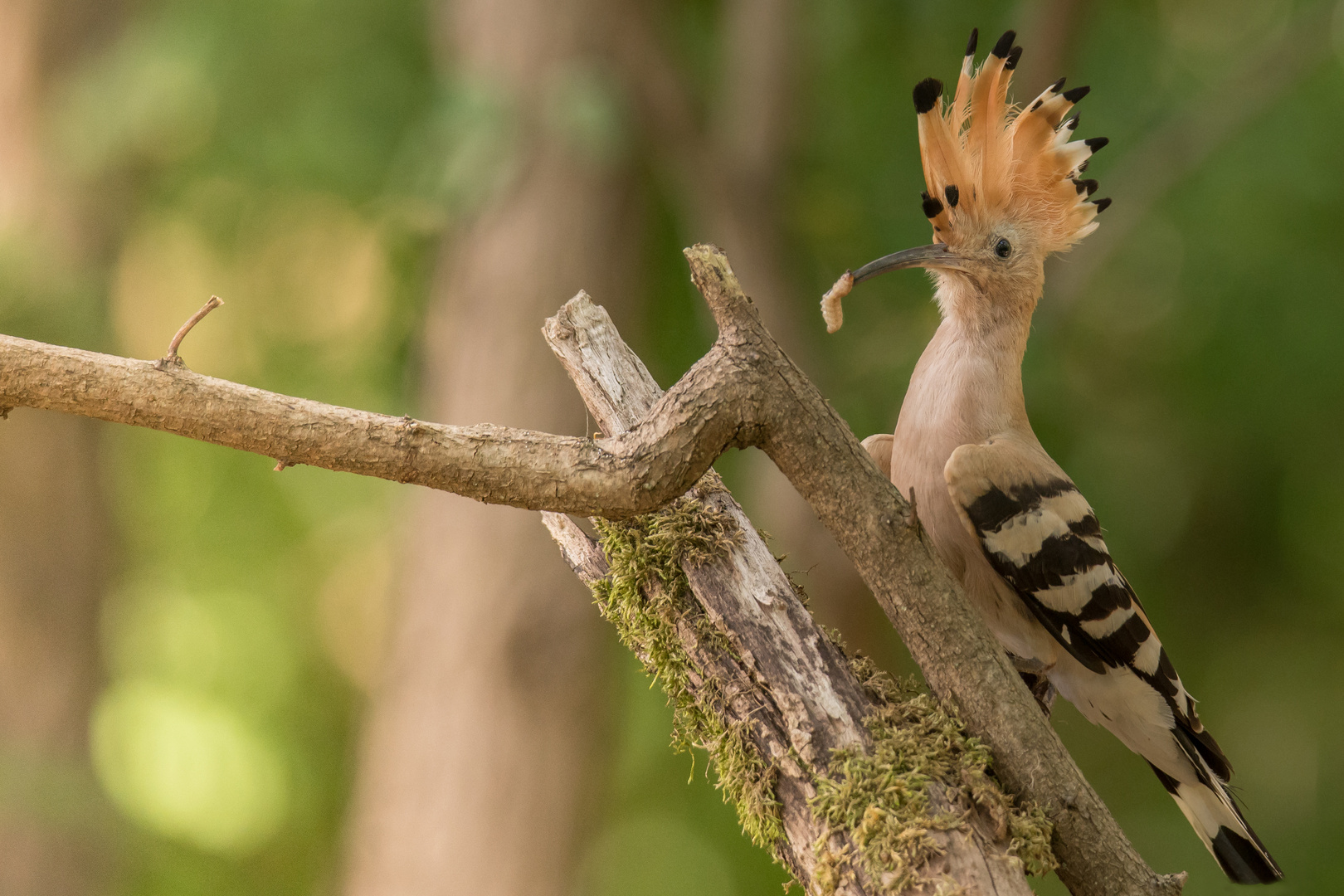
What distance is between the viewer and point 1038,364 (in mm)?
4867

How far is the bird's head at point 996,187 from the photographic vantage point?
254cm

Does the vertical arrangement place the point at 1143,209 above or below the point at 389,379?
below

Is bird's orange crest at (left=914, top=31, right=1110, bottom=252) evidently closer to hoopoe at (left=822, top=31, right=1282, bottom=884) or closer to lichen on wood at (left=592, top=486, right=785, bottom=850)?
hoopoe at (left=822, top=31, right=1282, bottom=884)

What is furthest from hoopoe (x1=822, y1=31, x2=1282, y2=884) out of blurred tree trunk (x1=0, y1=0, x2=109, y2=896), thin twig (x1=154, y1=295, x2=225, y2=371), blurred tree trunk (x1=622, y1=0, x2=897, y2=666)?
blurred tree trunk (x1=0, y1=0, x2=109, y2=896)

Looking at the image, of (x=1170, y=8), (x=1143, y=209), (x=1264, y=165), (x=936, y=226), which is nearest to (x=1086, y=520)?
(x=936, y=226)

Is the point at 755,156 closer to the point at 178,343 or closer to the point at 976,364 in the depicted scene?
the point at 976,364

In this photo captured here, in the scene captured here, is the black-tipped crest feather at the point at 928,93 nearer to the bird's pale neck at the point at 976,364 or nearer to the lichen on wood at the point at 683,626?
the bird's pale neck at the point at 976,364

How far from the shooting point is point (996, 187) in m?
2.69

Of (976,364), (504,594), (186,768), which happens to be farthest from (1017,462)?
(186,768)

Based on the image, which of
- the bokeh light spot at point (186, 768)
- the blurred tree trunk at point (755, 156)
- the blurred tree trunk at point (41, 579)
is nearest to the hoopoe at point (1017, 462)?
the blurred tree trunk at point (755, 156)

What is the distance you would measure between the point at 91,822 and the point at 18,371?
16.4 ft

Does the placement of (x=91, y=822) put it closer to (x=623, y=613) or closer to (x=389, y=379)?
(x=389, y=379)

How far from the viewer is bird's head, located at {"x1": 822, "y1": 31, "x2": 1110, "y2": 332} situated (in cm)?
254

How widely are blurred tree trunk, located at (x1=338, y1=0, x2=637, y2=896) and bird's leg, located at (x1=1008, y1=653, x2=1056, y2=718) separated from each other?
274cm
